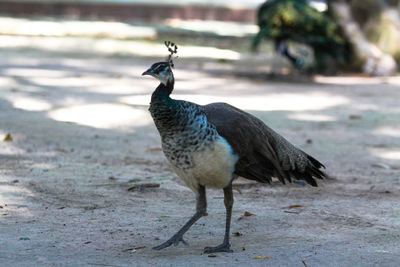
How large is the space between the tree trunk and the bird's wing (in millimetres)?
9499

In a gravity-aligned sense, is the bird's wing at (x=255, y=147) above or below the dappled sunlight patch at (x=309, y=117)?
above

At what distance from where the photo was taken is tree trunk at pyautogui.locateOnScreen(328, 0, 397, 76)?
45.6ft

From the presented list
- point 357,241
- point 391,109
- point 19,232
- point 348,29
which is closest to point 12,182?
point 19,232

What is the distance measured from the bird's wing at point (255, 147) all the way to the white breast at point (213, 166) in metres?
0.07

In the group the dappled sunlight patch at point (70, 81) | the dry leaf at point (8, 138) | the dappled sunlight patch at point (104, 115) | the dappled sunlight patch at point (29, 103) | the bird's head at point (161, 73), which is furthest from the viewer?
the dappled sunlight patch at point (70, 81)

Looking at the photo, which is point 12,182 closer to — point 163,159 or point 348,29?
point 163,159

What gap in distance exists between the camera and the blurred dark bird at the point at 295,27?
12.3 metres

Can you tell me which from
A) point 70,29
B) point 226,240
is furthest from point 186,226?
point 70,29

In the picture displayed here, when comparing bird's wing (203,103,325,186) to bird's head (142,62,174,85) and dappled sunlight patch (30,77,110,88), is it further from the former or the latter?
dappled sunlight patch (30,77,110,88)

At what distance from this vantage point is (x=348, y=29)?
45.7 feet

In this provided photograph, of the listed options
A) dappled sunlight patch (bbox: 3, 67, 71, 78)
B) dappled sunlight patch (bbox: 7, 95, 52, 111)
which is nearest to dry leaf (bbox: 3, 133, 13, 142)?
dappled sunlight patch (bbox: 7, 95, 52, 111)

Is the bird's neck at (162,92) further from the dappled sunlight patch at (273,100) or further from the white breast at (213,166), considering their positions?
the dappled sunlight patch at (273,100)

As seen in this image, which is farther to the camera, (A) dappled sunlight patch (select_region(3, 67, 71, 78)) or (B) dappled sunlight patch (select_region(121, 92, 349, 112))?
(A) dappled sunlight patch (select_region(3, 67, 71, 78))

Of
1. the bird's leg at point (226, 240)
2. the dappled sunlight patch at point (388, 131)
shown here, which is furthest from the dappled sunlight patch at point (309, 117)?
the bird's leg at point (226, 240)
